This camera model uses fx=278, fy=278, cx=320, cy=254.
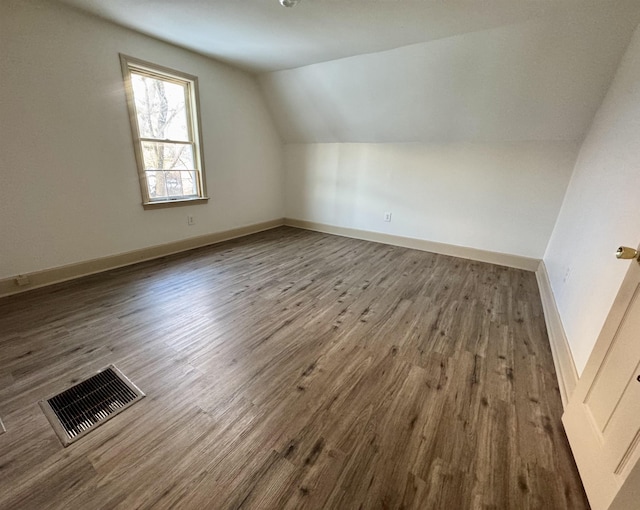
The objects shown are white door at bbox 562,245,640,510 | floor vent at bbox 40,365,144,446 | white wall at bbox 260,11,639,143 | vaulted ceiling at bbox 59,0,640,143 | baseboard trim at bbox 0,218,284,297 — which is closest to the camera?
white door at bbox 562,245,640,510

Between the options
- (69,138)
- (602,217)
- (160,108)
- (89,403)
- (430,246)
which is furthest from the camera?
(430,246)

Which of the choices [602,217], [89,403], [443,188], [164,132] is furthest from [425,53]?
[89,403]

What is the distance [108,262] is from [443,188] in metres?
4.31

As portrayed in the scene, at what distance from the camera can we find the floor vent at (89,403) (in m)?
1.32

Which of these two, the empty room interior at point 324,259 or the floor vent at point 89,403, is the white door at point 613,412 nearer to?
the empty room interior at point 324,259

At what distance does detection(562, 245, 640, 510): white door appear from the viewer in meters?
0.94

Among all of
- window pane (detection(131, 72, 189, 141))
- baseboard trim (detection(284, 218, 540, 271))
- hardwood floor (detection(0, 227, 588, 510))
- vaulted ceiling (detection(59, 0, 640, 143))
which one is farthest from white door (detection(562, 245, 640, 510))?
window pane (detection(131, 72, 189, 141))

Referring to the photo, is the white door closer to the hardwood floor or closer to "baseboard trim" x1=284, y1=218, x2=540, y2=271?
the hardwood floor

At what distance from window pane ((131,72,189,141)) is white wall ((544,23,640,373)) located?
4.16 m

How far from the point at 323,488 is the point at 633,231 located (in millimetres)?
1875

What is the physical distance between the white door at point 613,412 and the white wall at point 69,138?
3976 mm

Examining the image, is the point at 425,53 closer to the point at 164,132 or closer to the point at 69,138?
the point at 164,132

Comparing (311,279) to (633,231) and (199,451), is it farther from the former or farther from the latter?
(633,231)

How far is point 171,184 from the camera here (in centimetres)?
354
